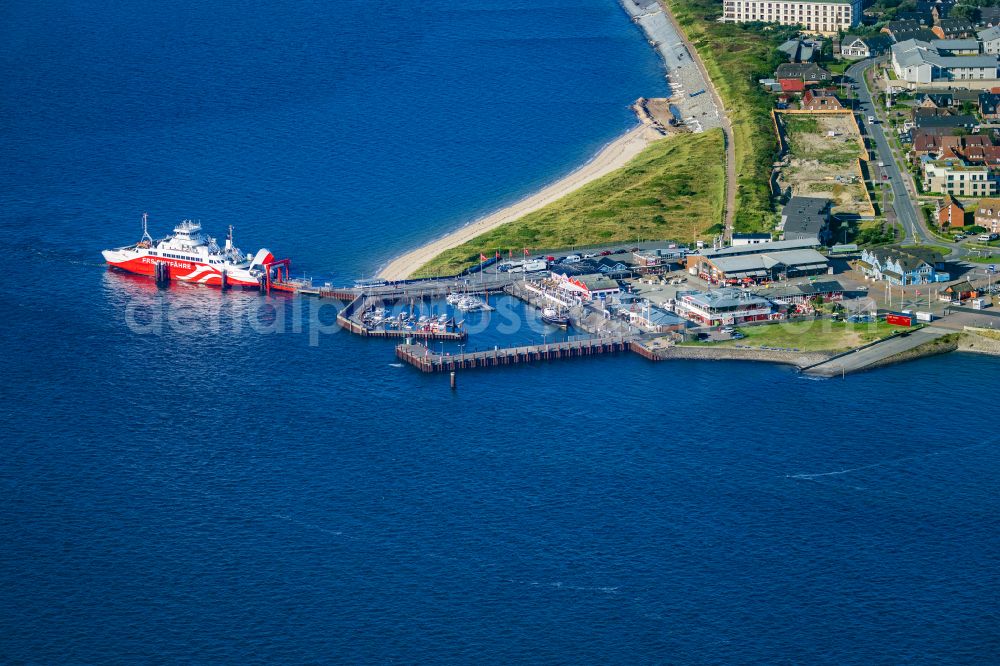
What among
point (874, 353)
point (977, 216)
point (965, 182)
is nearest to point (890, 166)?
point (965, 182)

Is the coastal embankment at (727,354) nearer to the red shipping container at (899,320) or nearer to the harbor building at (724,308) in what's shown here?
the harbor building at (724,308)

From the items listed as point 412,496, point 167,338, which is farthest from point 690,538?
point 167,338

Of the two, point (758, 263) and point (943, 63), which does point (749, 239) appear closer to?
point (758, 263)

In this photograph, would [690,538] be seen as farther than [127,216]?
No

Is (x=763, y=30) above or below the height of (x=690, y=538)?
above

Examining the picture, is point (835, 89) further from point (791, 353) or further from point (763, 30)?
point (791, 353)

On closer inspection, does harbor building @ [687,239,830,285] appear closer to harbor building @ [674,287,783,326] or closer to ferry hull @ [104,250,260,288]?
harbor building @ [674,287,783,326]

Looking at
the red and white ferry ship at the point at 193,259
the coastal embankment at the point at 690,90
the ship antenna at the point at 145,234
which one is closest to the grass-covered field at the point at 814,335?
the red and white ferry ship at the point at 193,259

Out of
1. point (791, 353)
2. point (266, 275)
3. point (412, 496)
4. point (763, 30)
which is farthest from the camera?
point (763, 30)
